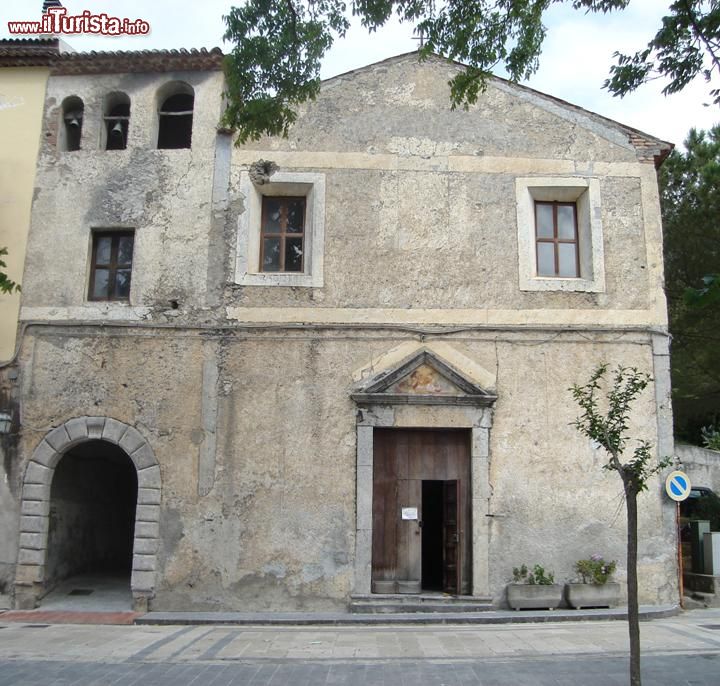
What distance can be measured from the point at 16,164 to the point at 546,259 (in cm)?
856

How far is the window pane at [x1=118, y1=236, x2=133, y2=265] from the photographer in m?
11.9

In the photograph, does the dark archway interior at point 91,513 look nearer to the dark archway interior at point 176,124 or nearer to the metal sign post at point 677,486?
the dark archway interior at point 176,124

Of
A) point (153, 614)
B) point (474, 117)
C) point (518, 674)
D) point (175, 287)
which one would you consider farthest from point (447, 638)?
point (474, 117)

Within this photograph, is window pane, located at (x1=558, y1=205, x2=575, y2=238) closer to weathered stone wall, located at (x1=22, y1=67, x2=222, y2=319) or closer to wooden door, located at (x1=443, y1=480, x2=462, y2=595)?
wooden door, located at (x1=443, y1=480, x2=462, y2=595)

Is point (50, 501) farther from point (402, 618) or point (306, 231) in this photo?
point (306, 231)

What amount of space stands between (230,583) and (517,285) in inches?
237

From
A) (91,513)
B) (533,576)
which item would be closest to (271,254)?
(91,513)

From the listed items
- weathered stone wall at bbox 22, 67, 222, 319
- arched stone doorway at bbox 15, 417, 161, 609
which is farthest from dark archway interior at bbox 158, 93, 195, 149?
arched stone doorway at bbox 15, 417, 161, 609

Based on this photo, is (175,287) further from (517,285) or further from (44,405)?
(517,285)

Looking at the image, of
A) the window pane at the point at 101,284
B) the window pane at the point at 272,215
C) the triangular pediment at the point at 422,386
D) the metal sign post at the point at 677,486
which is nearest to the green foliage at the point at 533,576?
the metal sign post at the point at 677,486

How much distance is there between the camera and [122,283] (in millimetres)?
11812

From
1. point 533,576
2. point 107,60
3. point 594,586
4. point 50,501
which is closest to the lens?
point 594,586

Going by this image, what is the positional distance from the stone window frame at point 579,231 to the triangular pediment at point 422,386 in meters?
1.75

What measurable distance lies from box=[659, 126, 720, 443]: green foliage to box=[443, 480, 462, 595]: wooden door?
680cm
